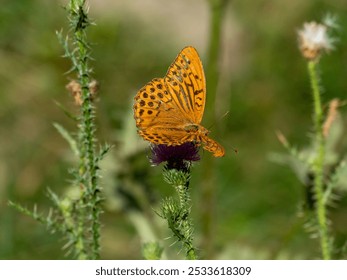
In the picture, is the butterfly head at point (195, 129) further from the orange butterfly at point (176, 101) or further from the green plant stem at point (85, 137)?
the green plant stem at point (85, 137)

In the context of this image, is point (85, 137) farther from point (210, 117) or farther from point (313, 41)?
point (210, 117)

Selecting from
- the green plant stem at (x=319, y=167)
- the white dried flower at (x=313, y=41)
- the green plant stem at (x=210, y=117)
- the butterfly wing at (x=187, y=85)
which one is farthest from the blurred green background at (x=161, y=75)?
the butterfly wing at (x=187, y=85)

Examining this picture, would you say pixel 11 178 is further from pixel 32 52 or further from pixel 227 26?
pixel 227 26

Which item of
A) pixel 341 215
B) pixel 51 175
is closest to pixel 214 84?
pixel 341 215

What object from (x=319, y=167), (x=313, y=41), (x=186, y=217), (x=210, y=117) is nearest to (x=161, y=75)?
(x=210, y=117)
